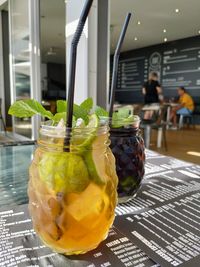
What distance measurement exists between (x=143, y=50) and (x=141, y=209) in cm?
900

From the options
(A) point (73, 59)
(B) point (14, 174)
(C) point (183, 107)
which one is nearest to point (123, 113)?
(A) point (73, 59)

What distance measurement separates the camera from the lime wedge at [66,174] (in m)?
0.33

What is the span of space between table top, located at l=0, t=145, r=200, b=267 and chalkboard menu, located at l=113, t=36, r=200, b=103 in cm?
626

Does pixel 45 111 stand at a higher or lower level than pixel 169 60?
lower

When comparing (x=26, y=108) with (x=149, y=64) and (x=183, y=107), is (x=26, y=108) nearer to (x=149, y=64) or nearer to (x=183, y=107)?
(x=183, y=107)

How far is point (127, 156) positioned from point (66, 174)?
8.5 inches

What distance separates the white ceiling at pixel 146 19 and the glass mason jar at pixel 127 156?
333 centimetres

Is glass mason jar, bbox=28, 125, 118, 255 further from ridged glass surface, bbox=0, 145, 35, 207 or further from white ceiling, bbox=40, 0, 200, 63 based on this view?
white ceiling, bbox=40, 0, 200, 63

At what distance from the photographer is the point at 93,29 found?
2531 millimetres

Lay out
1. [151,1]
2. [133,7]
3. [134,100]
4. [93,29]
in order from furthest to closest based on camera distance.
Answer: [134,100] < [133,7] < [151,1] < [93,29]

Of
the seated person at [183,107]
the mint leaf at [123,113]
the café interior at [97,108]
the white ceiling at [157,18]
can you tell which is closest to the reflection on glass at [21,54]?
the café interior at [97,108]

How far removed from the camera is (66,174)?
0.33 meters

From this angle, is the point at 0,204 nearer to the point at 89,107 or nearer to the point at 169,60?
the point at 89,107

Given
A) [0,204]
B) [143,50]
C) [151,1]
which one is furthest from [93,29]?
[143,50]
